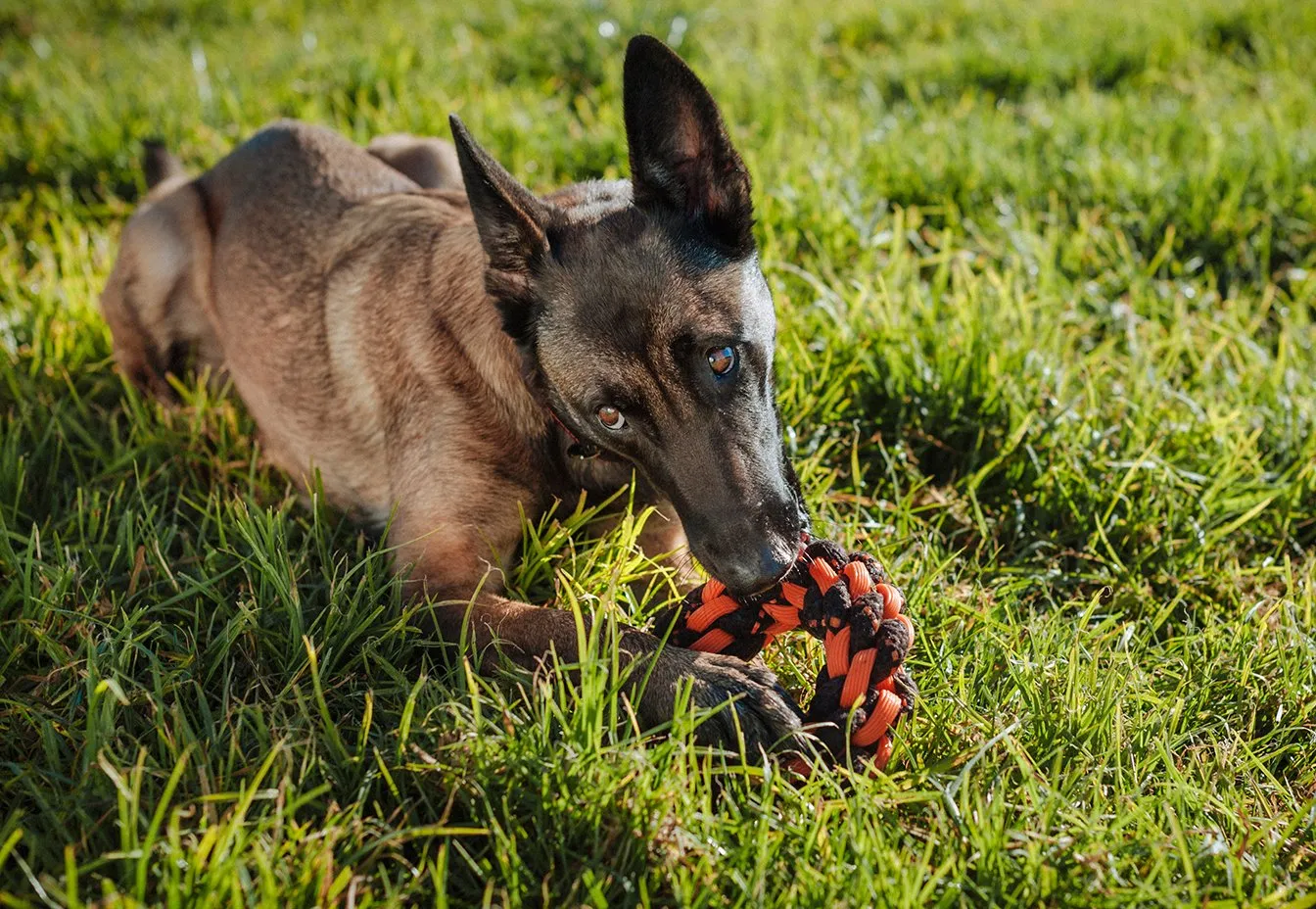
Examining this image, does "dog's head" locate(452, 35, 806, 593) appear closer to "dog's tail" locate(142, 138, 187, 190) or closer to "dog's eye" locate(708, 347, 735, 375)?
"dog's eye" locate(708, 347, 735, 375)

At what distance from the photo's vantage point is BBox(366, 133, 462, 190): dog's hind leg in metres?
4.25

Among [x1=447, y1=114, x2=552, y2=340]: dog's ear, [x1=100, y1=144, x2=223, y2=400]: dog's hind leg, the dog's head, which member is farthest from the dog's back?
the dog's head

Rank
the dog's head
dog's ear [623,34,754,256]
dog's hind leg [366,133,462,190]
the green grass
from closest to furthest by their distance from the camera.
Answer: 1. the green grass
2. the dog's head
3. dog's ear [623,34,754,256]
4. dog's hind leg [366,133,462,190]

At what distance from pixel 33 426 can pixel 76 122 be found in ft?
8.60

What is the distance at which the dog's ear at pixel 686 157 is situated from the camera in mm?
2527

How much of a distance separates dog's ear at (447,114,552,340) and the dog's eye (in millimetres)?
488

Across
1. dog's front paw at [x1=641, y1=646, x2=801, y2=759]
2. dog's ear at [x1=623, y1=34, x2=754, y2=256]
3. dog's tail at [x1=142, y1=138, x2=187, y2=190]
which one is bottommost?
dog's front paw at [x1=641, y1=646, x2=801, y2=759]

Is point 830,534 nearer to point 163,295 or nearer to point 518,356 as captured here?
point 518,356

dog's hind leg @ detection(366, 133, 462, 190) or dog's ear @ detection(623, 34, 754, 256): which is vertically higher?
dog's ear @ detection(623, 34, 754, 256)

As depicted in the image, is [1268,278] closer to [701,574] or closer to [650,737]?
[701,574]

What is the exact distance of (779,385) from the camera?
3.37 m

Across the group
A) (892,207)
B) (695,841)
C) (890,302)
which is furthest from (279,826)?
(892,207)

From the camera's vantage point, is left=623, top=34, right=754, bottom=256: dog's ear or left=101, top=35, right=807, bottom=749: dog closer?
left=101, top=35, right=807, bottom=749: dog

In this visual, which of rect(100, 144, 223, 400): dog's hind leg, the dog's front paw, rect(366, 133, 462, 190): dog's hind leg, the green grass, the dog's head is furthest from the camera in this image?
rect(366, 133, 462, 190): dog's hind leg
